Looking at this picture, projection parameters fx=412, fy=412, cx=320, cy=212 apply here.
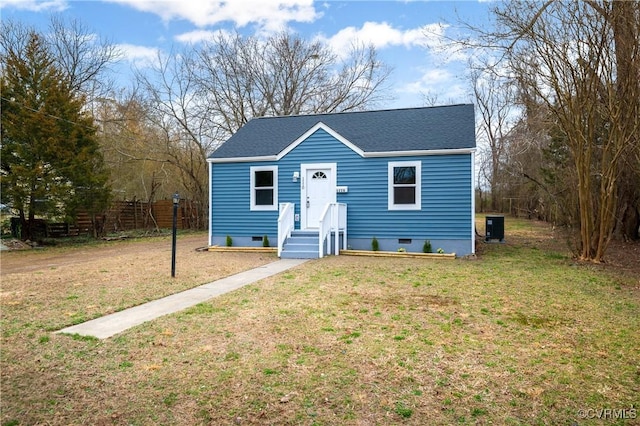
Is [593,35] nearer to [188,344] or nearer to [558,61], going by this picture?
[558,61]

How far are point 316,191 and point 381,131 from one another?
2.80 meters

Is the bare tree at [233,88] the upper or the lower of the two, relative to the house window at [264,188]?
upper

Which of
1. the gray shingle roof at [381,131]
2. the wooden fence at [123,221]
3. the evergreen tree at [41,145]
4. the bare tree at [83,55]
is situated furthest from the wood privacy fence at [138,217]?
the gray shingle roof at [381,131]

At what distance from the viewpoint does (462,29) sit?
9.82 metres

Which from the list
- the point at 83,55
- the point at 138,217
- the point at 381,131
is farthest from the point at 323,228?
the point at 83,55

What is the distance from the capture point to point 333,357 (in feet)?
12.1

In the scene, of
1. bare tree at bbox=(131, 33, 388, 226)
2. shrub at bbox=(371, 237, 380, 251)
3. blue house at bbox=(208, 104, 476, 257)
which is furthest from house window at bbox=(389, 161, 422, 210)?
bare tree at bbox=(131, 33, 388, 226)

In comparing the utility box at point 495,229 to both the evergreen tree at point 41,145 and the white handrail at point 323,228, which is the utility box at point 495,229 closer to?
the white handrail at point 323,228

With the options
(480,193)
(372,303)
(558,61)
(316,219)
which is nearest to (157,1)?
(316,219)

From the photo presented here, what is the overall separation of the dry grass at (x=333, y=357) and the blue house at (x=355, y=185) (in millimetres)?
4508

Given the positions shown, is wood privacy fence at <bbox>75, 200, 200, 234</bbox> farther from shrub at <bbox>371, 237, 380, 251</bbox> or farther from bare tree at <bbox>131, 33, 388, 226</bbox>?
shrub at <bbox>371, 237, 380, 251</bbox>

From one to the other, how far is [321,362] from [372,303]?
2223 mm

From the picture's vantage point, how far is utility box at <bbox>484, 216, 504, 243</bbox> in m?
14.7

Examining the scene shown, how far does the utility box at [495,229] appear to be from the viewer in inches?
578
